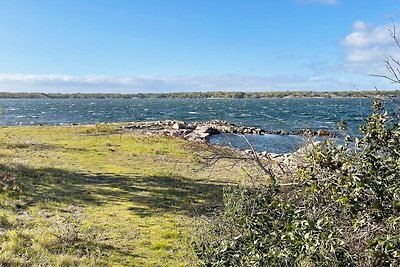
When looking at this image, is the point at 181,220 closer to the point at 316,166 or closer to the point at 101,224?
the point at 101,224

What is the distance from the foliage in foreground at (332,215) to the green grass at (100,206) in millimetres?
2571

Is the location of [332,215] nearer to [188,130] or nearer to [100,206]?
[100,206]

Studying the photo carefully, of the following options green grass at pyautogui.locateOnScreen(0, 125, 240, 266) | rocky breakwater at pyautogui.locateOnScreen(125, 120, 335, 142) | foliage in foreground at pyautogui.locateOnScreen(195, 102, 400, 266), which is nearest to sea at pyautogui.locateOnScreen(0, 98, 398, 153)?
foliage in foreground at pyautogui.locateOnScreen(195, 102, 400, 266)

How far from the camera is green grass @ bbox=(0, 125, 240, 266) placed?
7.50 metres

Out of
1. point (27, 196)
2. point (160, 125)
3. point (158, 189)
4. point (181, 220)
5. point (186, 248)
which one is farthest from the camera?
point (160, 125)

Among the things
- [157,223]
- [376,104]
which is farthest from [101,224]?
[376,104]

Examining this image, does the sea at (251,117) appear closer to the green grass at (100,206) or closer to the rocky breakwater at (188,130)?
the rocky breakwater at (188,130)

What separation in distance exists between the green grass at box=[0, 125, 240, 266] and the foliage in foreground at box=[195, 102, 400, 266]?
101 inches

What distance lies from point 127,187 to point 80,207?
266 centimetres

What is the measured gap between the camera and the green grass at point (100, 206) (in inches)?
295

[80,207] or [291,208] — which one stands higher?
[291,208]

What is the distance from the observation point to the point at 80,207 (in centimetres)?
1058

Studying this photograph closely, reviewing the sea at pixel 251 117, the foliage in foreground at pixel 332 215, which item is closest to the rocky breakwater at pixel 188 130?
the sea at pixel 251 117

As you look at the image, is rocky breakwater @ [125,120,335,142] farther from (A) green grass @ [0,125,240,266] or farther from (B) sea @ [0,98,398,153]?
(A) green grass @ [0,125,240,266]
